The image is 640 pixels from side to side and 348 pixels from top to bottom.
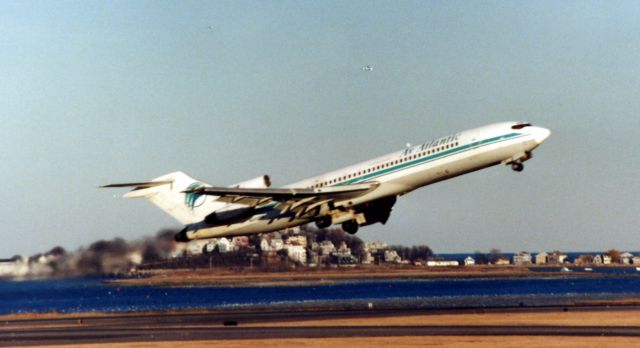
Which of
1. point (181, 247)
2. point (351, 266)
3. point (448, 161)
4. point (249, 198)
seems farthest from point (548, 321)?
point (351, 266)

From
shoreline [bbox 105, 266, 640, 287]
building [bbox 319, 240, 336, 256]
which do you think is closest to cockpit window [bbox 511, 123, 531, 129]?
shoreline [bbox 105, 266, 640, 287]

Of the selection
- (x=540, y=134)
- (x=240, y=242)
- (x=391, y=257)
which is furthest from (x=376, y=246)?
(x=540, y=134)

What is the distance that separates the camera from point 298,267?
425 ft

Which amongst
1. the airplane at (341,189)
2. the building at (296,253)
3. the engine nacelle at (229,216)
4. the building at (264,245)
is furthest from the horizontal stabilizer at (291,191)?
the building at (296,253)

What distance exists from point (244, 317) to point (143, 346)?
23.1 m

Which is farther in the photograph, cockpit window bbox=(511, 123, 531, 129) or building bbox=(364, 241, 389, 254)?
building bbox=(364, 241, 389, 254)

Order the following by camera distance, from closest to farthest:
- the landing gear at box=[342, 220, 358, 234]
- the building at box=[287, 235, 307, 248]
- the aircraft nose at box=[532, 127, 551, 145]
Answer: the aircraft nose at box=[532, 127, 551, 145] < the landing gear at box=[342, 220, 358, 234] < the building at box=[287, 235, 307, 248]

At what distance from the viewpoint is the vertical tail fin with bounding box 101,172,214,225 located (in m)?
64.1

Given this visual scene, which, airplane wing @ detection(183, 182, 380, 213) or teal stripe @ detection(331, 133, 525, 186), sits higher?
teal stripe @ detection(331, 133, 525, 186)

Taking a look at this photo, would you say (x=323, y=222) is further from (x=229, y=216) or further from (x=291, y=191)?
(x=229, y=216)

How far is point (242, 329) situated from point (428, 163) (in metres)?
17.6

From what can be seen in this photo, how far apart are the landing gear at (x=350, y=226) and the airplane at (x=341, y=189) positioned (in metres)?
0.07

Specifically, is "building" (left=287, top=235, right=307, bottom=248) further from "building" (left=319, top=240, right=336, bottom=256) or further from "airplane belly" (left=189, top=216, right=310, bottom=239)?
"airplane belly" (left=189, top=216, right=310, bottom=239)

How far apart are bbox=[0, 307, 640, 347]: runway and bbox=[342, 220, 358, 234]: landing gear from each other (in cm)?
655
